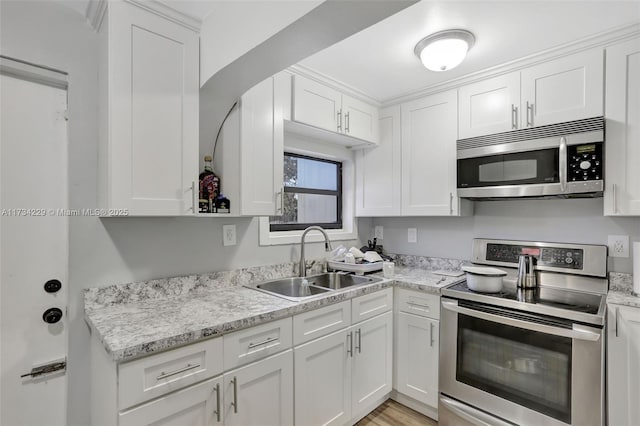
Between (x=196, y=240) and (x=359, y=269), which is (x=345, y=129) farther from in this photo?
(x=196, y=240)

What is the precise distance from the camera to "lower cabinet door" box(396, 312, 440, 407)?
208 cm

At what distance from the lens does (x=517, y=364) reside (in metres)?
1.75

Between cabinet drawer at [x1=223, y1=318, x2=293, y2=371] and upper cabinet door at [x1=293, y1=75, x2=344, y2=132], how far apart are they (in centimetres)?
130

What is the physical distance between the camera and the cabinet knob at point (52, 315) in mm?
1473

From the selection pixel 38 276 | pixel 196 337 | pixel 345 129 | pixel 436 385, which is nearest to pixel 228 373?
pixel 196 337

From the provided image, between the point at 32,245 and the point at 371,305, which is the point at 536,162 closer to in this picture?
the point at 371,305

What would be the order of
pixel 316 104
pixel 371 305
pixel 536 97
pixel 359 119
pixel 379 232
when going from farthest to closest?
1. pixel 379 232
2. pixel 359 119
3. pixel 316 104
4. pixel 371 305
5. pixel 536 97

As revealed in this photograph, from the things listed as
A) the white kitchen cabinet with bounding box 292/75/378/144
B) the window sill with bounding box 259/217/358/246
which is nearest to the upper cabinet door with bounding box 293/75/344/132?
the white kitchen cabinet with bounding box 292/75/378/144

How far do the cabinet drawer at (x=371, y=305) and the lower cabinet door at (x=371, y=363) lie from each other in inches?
1.6

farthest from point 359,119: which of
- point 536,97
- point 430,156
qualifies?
point 536,97

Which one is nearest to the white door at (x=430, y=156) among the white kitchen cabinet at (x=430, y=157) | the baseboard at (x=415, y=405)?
the white kitchen cabinet at (x=430, y=157)

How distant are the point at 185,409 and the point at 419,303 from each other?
152 centimetres

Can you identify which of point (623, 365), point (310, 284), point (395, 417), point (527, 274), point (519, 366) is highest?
point (527, 274)

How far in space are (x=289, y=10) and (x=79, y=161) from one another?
120 centimetres
